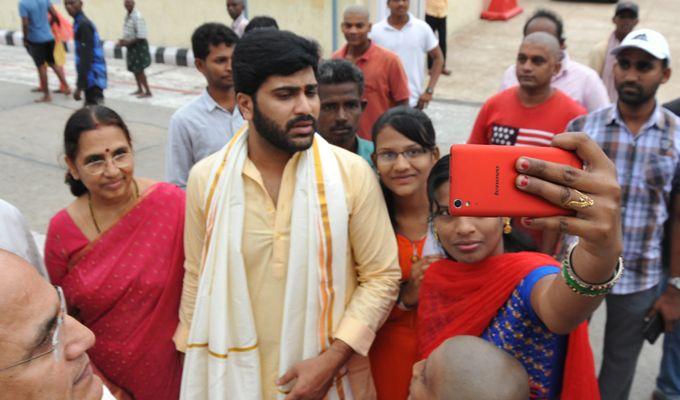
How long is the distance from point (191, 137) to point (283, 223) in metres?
1.26

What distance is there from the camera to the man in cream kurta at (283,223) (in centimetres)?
192

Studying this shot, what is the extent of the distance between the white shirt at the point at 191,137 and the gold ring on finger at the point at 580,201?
2188 millimetres

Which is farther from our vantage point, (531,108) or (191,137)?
(531,108)

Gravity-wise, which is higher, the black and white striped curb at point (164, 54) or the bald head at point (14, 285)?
the bald head at point (14, 285)

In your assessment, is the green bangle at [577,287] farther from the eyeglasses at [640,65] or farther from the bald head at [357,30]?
the bald head at [357,30]

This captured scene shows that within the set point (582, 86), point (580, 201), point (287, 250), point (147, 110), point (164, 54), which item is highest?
point (580, 201)

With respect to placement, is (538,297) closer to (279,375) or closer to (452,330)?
(452,330)

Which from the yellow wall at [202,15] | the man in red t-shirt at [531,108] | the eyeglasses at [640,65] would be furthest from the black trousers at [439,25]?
the eyeglasses at [640,65]

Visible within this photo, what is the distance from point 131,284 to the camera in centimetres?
219

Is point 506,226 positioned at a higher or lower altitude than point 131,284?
higher

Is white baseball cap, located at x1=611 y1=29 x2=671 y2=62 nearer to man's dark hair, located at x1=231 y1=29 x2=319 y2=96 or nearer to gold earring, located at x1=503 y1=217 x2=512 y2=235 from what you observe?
gold earring, located at x1=503 y1=217 x2=512 y2=235

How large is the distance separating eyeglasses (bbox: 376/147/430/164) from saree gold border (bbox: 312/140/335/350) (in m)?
0.29

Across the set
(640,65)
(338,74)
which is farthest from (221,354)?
(640,65)

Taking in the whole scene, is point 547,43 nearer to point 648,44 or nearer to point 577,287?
point 648,44
